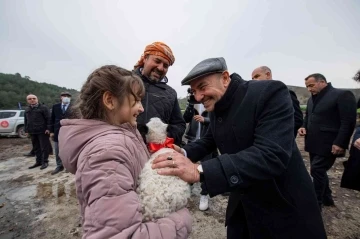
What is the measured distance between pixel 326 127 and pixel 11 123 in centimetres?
1730

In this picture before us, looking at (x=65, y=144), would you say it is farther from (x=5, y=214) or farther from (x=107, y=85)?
(x=5, y=214)

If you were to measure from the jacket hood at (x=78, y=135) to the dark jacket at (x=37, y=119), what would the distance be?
Answer: 23.8 ft

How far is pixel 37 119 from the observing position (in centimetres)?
716

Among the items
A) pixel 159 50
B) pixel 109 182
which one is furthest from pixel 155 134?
pixel 159 50

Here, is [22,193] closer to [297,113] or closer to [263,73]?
[263,73]

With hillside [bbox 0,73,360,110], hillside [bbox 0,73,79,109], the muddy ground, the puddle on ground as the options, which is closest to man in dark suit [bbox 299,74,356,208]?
the muddy ground

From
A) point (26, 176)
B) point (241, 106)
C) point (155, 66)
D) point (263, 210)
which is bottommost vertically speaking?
point (26, 176)

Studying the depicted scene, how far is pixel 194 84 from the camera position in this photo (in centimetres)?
160

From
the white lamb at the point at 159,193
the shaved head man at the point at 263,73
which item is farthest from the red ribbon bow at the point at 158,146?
the shaved head man at the point at 263,73

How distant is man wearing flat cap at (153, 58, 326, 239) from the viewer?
124cm

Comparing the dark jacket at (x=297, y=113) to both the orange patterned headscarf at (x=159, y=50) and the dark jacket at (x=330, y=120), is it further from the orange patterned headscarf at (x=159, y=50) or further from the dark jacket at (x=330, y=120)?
the orange patterned headscarf at (x=159, y=50)

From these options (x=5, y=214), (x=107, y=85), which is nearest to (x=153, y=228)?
(x=107, y=85)

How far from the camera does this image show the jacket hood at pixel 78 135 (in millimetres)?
1142

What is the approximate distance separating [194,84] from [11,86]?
6170cm
